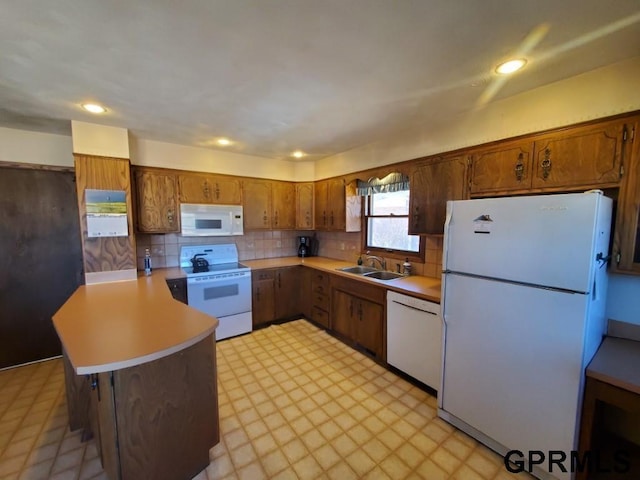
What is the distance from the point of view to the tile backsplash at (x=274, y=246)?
9.40 feet

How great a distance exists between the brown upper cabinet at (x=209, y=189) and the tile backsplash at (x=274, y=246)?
0.57m

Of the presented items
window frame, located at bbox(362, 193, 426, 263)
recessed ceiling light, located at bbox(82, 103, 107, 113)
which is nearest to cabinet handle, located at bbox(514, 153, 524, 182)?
window frame, located at bbox(362, 193, 426, 263)

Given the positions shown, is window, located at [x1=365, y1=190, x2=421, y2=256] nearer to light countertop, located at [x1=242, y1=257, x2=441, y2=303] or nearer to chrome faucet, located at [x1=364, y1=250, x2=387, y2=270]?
chrome faucet, located at [x1=364, y1=250, x2=387, y2=270]

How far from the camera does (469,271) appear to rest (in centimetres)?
179

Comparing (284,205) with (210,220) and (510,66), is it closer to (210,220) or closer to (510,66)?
(210,220)

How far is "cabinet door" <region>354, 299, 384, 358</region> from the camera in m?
2.75

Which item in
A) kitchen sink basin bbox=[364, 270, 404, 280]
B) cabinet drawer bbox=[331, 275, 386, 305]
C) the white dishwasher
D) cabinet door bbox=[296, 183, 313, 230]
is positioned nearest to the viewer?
the white dishwasher

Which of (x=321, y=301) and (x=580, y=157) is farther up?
(x=580, y=157)

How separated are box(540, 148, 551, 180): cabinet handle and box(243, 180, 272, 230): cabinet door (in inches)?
125

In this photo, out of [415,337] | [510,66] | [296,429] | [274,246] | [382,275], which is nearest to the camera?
[510,66]

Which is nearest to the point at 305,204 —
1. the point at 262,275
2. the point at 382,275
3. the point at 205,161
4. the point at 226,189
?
the point at 226,189

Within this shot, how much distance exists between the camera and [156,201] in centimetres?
315

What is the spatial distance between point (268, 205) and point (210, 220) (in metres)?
0.88

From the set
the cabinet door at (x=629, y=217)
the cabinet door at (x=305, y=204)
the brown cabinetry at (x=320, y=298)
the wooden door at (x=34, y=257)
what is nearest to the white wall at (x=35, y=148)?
the wooden door at (x=34, y=257)
